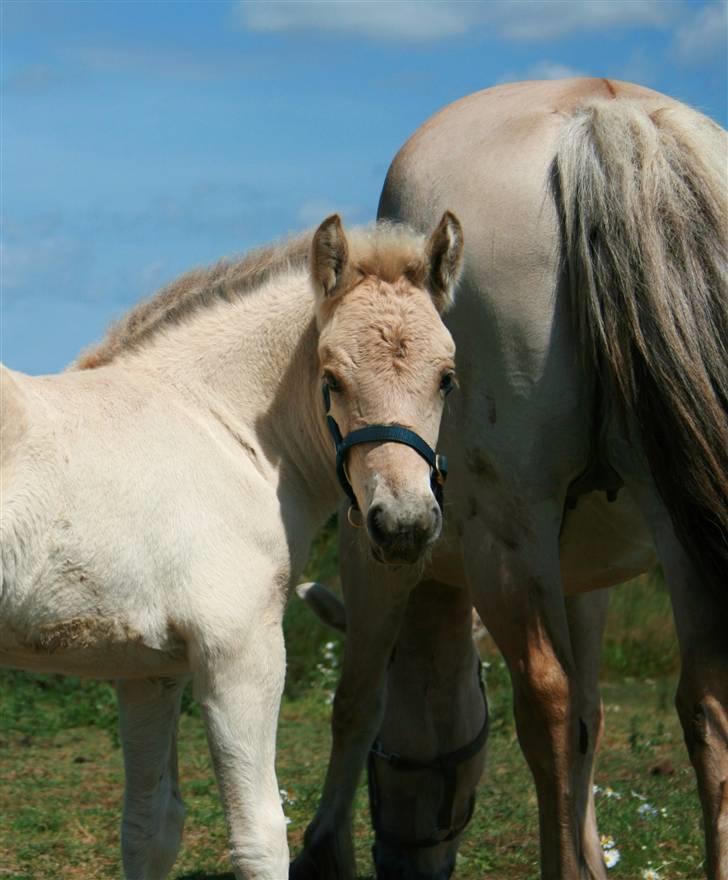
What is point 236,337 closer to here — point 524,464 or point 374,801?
point 524,464

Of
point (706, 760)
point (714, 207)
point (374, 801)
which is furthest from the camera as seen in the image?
point (374, 801)

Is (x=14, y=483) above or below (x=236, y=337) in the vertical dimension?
below

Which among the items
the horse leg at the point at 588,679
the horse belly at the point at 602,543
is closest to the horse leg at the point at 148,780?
the horse belly at the point at 602,543

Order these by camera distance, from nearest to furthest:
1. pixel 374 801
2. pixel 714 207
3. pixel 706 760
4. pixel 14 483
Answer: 1. pixel 14 483
2. pixel 706 760
3. pixel 714 207
4. pixel 374 801

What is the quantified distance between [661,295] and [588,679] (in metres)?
1.90

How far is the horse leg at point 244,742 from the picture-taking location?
359 cm

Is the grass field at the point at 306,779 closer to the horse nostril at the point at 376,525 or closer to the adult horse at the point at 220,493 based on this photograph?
the adult horse at the point at 220,493

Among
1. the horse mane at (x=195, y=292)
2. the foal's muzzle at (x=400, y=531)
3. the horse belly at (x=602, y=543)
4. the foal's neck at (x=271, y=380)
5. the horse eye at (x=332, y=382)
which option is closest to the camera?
the foal's muzzle at (x=400, y=531)

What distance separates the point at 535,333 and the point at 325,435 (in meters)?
0.68

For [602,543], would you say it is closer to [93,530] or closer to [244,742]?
[244,742]

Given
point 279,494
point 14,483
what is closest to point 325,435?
point 279,494

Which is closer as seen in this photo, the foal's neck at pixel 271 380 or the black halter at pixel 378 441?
the black halter at pixel 378 441

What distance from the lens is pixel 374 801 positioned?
550 cm

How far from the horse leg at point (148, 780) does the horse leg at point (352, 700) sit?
3.82 feet
